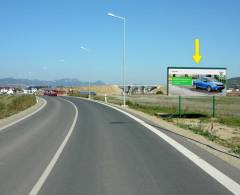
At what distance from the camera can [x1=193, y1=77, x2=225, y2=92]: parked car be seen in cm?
4441

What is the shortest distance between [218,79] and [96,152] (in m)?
34.5

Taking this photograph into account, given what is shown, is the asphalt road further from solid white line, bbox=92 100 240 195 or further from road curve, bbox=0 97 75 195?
solid white line, bbox=92 100 240 195

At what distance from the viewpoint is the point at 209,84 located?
44938mm

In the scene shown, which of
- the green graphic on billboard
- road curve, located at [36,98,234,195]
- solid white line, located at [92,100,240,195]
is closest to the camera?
road curve, located at [36,98,234,195]

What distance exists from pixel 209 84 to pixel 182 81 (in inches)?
143

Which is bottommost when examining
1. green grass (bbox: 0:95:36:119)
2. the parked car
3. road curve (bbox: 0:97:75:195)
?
green grass (bbox: 0:95:36:119)

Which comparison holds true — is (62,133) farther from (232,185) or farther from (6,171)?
(232,185)

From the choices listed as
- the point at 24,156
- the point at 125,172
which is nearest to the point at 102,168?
the point at 125,172

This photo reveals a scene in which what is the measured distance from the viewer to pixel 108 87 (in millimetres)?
165125

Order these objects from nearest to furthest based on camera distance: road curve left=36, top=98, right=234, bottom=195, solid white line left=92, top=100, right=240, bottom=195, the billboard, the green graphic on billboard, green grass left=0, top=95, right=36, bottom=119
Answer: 1. road curve left=36, top=98, right=234, bottom=195
2. solid white line left=92, top=100, right=240, bottom=195
3. green grass left=0, top=95, right=36, bottom=119
4. the billboard
5. the green graphic on billboard

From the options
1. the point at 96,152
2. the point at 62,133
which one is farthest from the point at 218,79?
the point at 96,152

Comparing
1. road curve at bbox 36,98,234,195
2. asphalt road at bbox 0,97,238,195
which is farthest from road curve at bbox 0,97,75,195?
road curve at bbox 36,98,234,195

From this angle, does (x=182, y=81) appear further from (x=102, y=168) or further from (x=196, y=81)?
(x=102, y=168)

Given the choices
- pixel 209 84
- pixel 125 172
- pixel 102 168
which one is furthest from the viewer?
pixel 209 84
